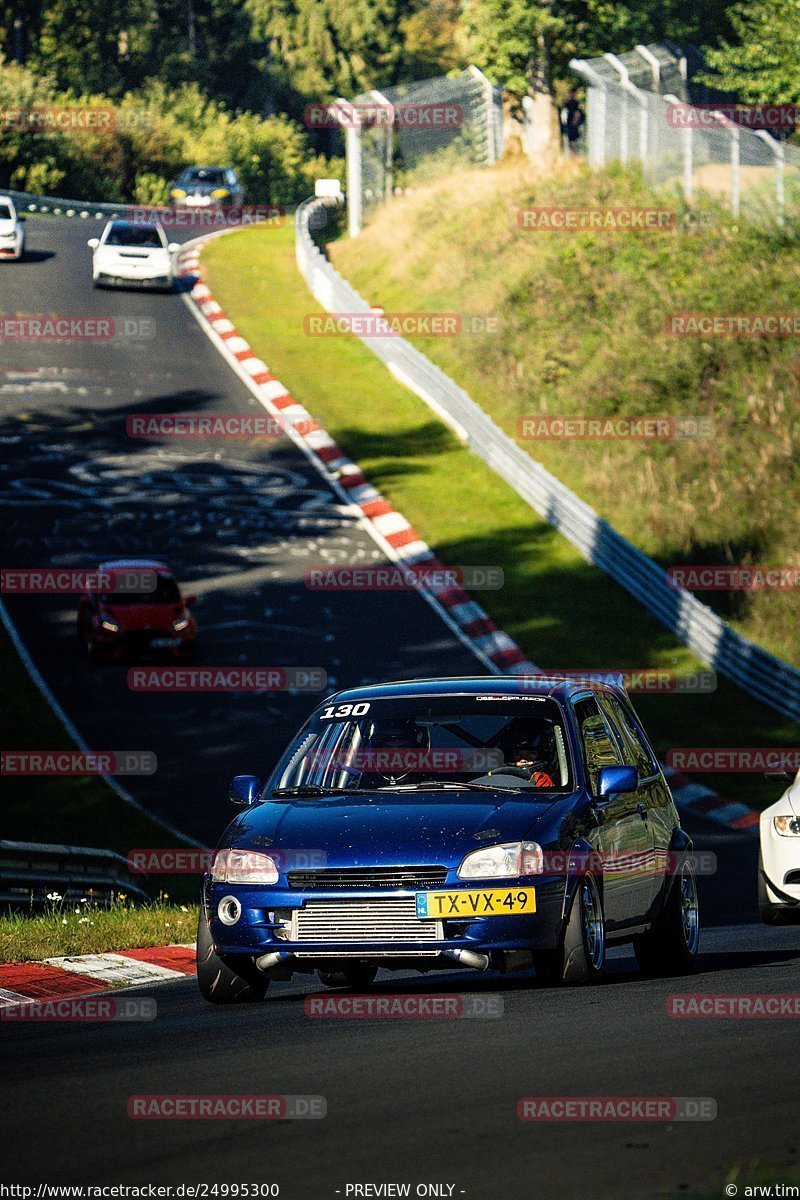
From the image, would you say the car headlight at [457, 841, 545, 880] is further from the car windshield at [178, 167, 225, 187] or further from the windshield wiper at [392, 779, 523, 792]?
the car windshield at [178, 167, 225, 187]

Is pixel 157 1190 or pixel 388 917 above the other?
pixel 157 1190

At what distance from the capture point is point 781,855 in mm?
12820

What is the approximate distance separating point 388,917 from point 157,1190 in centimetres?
335

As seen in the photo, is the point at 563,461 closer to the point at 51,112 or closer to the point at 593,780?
the point at 593,780

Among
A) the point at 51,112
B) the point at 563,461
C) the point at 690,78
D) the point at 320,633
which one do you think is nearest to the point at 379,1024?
the point at 320,633

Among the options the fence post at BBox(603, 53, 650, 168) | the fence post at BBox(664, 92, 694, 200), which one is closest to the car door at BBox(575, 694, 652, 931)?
the fence post at BBox(664, 92, 694, 200)

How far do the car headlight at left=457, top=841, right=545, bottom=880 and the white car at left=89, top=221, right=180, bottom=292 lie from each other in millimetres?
38864

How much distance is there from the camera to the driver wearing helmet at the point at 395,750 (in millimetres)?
9602

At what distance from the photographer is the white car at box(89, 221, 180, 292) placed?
45906 millimetres

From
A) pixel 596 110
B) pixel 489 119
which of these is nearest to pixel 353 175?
pixel 489 119

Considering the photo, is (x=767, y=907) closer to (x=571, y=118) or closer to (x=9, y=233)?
(x=9, y=233)

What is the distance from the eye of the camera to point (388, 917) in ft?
28.2

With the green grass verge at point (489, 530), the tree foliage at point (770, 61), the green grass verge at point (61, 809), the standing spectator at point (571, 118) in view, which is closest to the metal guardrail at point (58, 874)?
the green grass verge at point (61, 809)

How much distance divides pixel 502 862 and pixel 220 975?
1506mm
